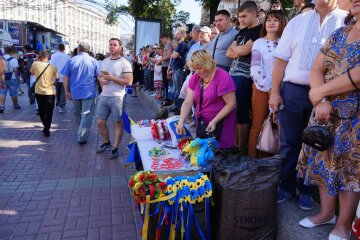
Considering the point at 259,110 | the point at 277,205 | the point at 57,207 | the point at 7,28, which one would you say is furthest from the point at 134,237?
the point at 7,28

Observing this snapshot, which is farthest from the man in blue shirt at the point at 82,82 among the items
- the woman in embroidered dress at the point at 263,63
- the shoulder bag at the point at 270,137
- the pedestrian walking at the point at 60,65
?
the shoulder bag at the point at 270,137

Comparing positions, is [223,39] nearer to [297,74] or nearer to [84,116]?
[297,74]

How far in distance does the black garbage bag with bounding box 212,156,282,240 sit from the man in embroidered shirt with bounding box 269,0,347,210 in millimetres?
253

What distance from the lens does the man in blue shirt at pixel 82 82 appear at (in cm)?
611

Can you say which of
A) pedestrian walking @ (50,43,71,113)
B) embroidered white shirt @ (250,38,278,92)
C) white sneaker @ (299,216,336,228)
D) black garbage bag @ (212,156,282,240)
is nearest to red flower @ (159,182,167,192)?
black garbage bag @ (212,156,282,240)

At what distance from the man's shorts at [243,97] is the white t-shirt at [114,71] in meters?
2.23

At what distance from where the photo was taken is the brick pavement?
3.28 m

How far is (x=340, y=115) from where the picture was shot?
2.15 m

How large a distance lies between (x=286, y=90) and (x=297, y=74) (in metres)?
0.17

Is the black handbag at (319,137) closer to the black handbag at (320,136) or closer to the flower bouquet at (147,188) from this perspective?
the black handbag at (320,136)

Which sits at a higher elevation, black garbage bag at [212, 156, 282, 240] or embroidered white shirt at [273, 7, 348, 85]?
embroidered white shirt at [273, 7, 348, 85]

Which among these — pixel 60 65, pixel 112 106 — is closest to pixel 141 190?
pixel 112 106

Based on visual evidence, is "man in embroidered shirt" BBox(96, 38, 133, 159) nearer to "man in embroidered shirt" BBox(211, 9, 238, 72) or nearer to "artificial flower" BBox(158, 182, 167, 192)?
"man in embroidered shirt" BBox(211, 9, 238, 72)

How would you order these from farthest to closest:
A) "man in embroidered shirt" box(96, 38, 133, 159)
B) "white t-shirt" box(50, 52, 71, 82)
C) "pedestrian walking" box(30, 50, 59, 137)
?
"white t-shirt" box(50, 52, 71, 82), "pedestrian walking" box(30, 50, 59, 137), "man in embroidered shirt" box(96, 38, 133, 159)
